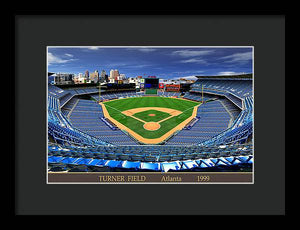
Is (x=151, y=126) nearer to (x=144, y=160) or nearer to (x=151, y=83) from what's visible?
(x=144, y=160)

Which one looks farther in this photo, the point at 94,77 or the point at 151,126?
the point at 94,77

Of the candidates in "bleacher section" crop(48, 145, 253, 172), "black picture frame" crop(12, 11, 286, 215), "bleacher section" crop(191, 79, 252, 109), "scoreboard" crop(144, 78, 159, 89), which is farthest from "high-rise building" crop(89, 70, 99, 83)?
"bleacher section" crop(48, 145, 253, 172)

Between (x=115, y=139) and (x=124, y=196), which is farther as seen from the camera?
(x=115, y=139)

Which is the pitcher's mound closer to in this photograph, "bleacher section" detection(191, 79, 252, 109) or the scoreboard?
"bleacher section" detection(191, 79, 252, 109)

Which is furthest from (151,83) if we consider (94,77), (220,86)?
(220,86)
